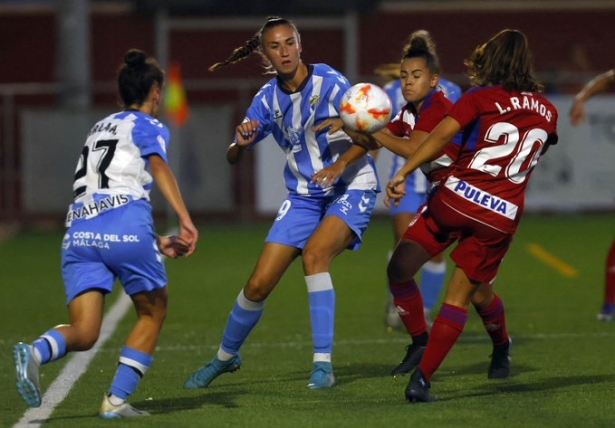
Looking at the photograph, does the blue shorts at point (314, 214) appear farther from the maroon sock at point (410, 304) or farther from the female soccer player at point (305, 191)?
the maroon sock at point (410, 304)

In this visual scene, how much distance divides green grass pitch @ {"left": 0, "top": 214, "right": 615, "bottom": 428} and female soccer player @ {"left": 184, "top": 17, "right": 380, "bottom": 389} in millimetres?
350

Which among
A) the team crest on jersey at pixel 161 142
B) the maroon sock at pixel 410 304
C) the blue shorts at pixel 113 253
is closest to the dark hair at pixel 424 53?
the maroon sock at pixel 410 304

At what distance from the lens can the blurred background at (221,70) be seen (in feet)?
67.8

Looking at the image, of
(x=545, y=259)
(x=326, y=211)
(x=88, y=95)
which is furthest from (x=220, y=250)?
(x=326, y=211)

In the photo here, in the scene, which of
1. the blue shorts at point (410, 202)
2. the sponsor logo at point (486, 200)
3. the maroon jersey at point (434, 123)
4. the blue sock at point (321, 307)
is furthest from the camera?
the blue shorts at point (410, 202)

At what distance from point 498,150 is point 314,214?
137 cm

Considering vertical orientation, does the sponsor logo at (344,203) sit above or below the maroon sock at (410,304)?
above

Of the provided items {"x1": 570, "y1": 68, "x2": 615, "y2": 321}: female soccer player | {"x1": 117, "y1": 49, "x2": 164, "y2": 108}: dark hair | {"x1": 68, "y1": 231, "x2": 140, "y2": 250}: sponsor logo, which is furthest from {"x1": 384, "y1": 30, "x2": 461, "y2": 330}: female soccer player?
{"x1": 68, "y1": 231, "x2": 140, "y2": 250}: sponsor logo

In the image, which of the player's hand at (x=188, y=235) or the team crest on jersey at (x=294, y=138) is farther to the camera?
the team crest on jersey at (x=294, y=138)

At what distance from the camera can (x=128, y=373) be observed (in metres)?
6.89

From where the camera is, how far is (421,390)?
7.20 metres

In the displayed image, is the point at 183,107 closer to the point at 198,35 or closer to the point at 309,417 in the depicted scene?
the point at 198,35

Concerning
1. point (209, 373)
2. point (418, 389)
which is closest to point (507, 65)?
point (418, 389)

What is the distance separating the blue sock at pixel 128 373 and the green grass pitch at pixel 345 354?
0.18 metres
